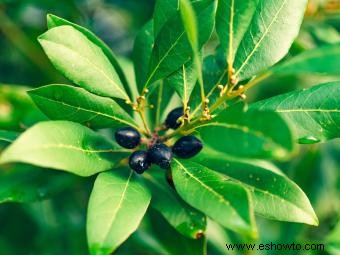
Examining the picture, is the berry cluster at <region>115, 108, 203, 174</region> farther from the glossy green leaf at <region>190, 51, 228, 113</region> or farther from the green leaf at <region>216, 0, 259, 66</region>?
the green leaf at <region>216, 0, 259, 66</region>

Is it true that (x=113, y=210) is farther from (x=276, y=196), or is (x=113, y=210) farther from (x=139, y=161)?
(x=276, y=196)

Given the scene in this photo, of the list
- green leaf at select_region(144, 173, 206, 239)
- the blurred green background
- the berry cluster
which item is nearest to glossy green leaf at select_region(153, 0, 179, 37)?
the berry cluster

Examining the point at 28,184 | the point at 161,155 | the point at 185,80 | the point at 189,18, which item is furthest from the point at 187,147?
the point at 28,184

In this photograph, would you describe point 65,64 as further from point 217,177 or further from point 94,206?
point 217,177

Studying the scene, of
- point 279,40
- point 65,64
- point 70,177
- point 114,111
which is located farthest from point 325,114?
point 70,177

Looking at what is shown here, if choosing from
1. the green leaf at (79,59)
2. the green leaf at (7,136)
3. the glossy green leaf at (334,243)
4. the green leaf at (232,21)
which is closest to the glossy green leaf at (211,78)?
the green leaf at (232,21)

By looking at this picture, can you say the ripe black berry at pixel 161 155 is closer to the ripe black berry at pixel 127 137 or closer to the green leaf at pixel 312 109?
the ripe black berry at pixel 127 137
